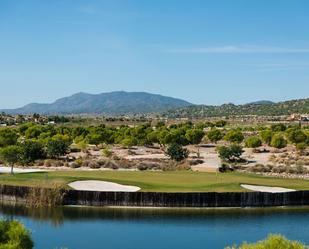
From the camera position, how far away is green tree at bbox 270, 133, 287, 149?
87062mm

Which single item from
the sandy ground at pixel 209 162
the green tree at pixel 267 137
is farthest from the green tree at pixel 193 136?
the green tree at pixel 267 137

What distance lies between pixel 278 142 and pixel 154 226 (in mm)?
52892

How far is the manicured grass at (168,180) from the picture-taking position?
149ft

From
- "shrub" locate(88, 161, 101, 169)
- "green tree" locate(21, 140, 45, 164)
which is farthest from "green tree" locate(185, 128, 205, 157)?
"green tree" locate(21, 140, 45, 164)

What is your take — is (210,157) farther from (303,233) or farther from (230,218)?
(303,233)

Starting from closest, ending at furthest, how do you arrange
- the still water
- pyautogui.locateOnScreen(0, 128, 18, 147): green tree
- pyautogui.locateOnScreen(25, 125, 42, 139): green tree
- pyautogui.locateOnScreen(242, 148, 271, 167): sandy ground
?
the still water, pyautogui.locateOnScreen(242, 148, 271, 167): sandy ground, pyautogui.locateOnScreen(0, 128, 18, 147): green tree, pyautogui.locateOnScreen(25, 125, 42, 139): green tree

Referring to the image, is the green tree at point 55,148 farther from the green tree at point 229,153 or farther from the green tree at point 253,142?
the green tree at point 253,142

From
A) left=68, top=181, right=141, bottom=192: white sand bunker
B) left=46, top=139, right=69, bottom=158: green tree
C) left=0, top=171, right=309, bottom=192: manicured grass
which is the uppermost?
left=46, top=139, right=69, bottom=158: green tree

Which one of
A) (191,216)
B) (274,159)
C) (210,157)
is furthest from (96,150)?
(191,216)

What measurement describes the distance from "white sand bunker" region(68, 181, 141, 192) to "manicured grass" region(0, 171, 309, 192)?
28.0 inches

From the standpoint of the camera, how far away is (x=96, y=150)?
87.3 meters

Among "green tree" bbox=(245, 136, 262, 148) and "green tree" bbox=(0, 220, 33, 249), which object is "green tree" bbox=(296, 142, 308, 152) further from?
"green tree" bbox=(0, 220, 33, 249)

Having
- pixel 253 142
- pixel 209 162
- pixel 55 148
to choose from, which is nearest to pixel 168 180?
pixel 209 162

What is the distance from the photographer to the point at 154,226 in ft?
122
